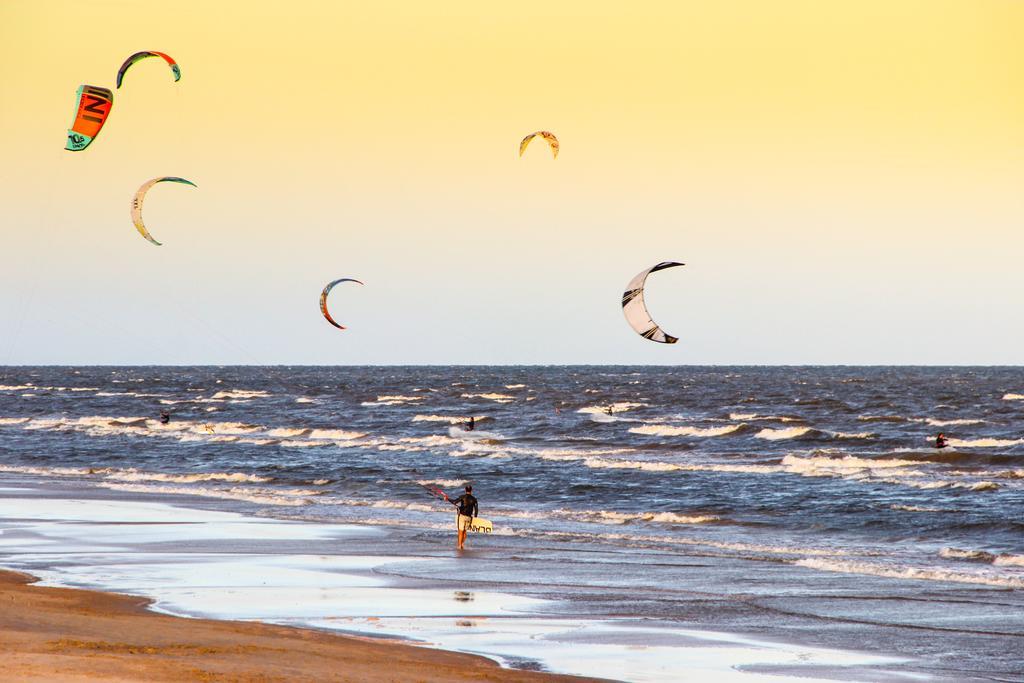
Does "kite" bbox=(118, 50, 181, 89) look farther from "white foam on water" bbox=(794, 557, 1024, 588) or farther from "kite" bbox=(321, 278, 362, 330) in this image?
"white foam on water" bbox=(794, 557, 1024, 588)

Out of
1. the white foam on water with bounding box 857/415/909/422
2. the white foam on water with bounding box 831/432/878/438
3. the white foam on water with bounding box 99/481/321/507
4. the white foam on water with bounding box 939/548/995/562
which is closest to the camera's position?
the white foam on water with bounding box 939/548/995/562

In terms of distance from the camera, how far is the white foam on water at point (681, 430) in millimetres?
53500

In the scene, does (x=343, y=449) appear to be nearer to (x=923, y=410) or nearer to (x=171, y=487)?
(x=171, y=487)

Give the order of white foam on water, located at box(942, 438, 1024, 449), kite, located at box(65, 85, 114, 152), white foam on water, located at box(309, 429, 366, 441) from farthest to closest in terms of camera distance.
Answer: white foam on water, located at box(309, 429, 366, 441) < white foam on water, located at box(942, 438, 1024, 449) < kite, located at box(65, 85, 114, 152)

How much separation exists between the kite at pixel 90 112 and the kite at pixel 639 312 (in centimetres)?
1377

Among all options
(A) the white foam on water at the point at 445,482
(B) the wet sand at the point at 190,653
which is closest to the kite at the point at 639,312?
(A) the white foam on water at the point at 445,482

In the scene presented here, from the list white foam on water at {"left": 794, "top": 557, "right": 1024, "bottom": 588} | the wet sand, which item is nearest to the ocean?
white foam on water at {"left": 794, "top": 557, "right": 1024, "bottom": 588}

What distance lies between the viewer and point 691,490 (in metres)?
30.3

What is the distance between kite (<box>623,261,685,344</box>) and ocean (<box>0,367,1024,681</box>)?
3625 mm

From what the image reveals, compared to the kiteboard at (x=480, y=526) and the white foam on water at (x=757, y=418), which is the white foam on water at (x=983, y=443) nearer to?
the white foam on water at (x=757, y=418)

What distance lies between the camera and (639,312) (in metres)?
29.6

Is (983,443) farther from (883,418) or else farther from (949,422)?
(883,418)

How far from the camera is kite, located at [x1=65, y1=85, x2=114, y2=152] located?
32.7m

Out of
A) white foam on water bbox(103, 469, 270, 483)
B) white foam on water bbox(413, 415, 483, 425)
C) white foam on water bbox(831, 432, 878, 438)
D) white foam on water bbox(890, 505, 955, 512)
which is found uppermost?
white foam on water bbox(831, 432, 878, 438)
